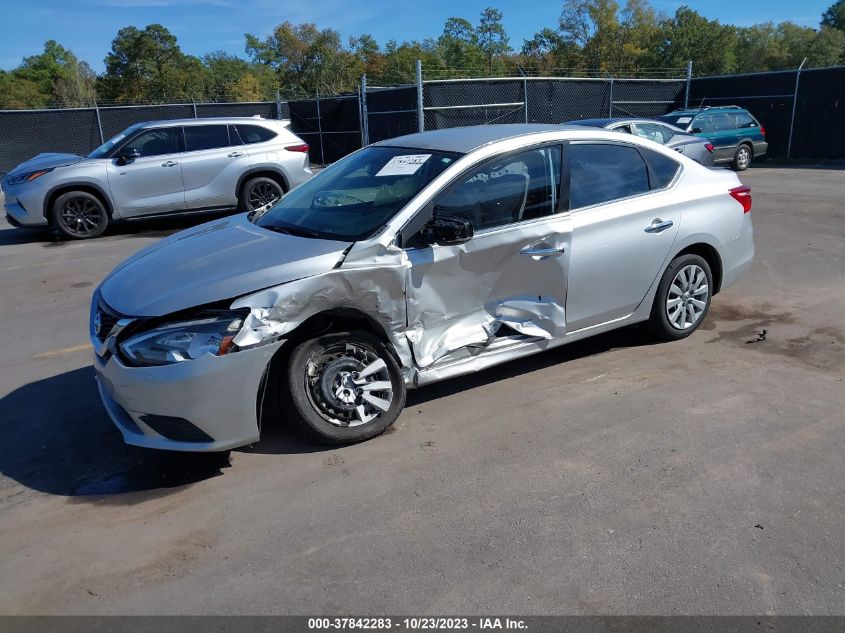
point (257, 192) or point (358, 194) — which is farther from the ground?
point (358, 194)

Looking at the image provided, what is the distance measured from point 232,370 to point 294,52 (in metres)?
84.4

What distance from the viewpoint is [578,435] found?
4.21 m

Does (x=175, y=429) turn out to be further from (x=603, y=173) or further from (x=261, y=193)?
(x=261, y=193)

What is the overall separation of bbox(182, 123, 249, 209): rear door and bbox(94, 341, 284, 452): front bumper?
28.0ft

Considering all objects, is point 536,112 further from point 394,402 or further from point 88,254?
point 394,402

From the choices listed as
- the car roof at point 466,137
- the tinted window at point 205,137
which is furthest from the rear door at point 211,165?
the car roof at point 466,137

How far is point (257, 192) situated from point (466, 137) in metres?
8.07

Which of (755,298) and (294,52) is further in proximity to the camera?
(294,52)

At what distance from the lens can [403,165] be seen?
190 inches

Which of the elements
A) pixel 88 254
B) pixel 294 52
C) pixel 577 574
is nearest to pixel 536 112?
pixel 88 254

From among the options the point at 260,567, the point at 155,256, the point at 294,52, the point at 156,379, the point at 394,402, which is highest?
the point at 294,52

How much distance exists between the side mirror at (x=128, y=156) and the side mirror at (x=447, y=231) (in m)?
8.58

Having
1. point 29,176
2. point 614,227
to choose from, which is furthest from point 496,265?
point 29,176

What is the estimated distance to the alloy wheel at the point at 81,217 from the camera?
1110cm
